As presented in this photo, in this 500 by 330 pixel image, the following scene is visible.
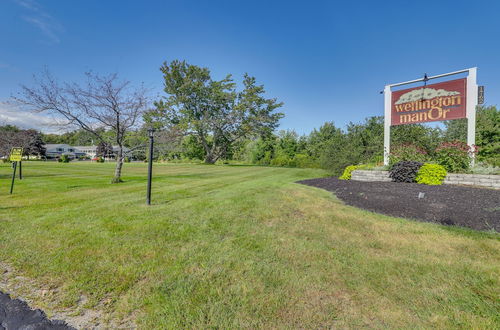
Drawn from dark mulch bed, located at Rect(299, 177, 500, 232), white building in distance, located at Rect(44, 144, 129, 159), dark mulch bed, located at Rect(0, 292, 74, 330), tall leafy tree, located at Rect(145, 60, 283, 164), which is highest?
tall leafy tree, located at Rect(145, 60, 283, 164)

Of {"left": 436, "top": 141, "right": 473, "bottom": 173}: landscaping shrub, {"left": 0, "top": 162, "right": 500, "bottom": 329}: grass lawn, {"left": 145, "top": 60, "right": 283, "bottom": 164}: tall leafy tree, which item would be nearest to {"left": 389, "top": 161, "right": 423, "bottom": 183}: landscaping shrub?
{"left": 436, "top": 141, "right": 473, "bottom": 173}: landscaping shrub

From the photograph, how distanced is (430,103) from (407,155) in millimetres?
2737

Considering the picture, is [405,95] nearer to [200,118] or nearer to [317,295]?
[317,295]

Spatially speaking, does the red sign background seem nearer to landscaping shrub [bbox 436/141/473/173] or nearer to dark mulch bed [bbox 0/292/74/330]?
landscaping shrub [bbox 436/141/473/173]

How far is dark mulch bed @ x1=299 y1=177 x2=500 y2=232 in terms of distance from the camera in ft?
13.9

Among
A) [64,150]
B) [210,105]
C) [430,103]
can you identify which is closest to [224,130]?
[210,105]

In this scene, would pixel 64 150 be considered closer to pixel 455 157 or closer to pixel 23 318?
pixel 23 318

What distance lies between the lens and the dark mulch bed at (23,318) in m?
1.59

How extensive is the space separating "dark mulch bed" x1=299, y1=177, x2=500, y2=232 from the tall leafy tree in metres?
26.9

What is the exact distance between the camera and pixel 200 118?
35312 millimetres

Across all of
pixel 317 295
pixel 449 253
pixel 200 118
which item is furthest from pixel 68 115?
pixel 200 118

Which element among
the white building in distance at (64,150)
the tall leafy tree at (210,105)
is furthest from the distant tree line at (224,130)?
the white building in distance at (64,150)

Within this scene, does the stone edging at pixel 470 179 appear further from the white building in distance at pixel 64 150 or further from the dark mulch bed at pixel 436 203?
the white building in distance at pixel 64 150

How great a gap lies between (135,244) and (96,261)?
1.63 ft
